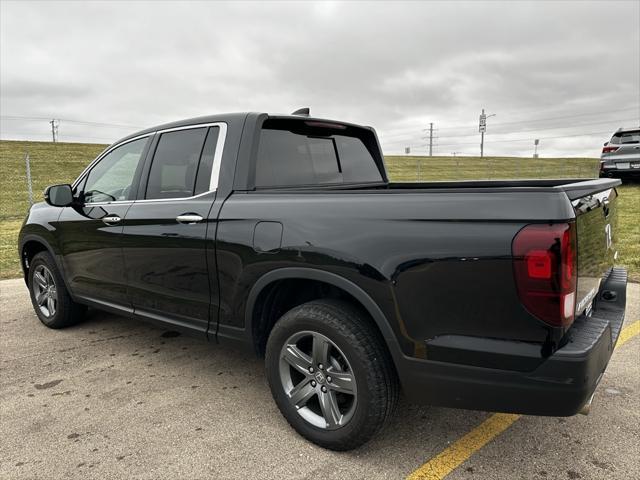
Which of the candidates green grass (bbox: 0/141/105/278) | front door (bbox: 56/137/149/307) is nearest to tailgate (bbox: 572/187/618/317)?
front door (bbox: 56/137/149/307)

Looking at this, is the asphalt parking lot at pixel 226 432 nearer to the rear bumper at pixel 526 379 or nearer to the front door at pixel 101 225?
the rear bumper at pixel 526 379

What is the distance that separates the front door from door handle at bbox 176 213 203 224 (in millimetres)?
682

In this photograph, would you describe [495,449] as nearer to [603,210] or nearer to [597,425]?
[597,425]

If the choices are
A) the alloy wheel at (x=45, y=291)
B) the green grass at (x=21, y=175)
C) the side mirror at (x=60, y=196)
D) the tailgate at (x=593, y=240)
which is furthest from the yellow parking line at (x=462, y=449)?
the green grass at (x=21, y=175)

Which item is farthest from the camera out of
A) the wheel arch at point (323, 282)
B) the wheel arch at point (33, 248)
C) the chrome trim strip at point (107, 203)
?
the wheel arch at point (33, 248)

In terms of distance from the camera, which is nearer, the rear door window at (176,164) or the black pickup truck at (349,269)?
the black pickup truck at (349,269)

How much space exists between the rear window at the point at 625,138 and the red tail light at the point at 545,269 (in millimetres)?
14897

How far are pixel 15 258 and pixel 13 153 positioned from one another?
29035 millimetres

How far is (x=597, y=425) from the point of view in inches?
112

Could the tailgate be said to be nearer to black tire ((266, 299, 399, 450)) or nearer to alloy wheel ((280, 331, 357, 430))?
black tire ((266, 299, 399, 450))

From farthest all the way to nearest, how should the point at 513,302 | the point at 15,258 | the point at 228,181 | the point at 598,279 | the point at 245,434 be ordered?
1. the point at 15,258
2. the point at 228,181
3. the point at 245,434
4. the point at 598,279
5. the point at 513,302

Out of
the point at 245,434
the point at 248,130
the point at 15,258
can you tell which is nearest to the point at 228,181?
the point at 248,130

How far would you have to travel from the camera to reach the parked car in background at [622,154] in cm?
1432

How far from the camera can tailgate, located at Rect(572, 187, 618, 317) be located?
84.1 inches
